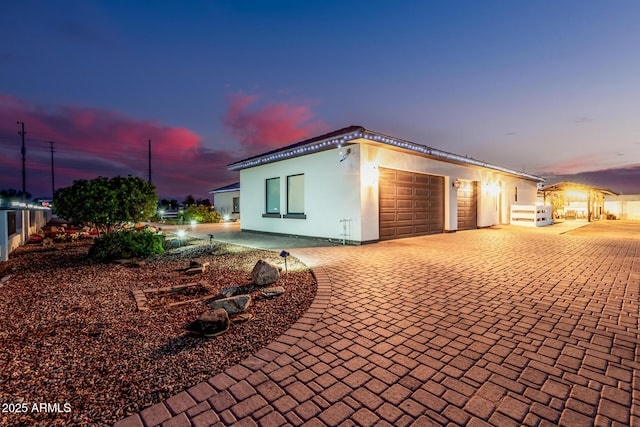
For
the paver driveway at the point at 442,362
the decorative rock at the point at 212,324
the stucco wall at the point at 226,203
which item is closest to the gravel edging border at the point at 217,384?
the paver driveway at the point at 442,362

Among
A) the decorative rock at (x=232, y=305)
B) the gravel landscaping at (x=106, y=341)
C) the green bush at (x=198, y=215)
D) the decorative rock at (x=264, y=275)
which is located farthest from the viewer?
the green bush at (x=198, y=215)

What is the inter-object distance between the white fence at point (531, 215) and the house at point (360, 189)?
299 centimetres

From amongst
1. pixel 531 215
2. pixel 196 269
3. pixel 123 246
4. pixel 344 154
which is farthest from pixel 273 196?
pixel 531 215

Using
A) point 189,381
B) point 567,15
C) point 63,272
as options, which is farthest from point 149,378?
point 567,15

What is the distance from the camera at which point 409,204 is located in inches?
414

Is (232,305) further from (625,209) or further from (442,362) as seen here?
(625,209)

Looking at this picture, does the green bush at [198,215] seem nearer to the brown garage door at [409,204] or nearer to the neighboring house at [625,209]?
the brown garage door at [409,204]

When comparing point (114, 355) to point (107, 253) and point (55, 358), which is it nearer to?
point (55, 358)

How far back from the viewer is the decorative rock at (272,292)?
152 inches

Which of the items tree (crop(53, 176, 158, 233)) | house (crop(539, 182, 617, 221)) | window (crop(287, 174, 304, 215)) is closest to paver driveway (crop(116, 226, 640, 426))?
tree (crop(53, 176, 158, 233))

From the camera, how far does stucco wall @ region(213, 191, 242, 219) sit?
23.5m

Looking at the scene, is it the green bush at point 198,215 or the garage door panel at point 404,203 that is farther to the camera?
the green bush at point 198,215

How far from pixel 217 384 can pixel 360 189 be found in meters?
7.15

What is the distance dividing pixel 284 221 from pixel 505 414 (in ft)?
32.9
